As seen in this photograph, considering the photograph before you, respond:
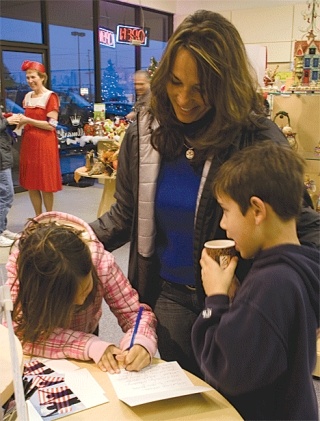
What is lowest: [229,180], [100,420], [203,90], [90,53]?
[100,420]

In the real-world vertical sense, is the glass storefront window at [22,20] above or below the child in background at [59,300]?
above

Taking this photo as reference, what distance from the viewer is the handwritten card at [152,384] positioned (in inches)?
42.5

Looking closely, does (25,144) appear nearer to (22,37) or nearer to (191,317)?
(22,37)

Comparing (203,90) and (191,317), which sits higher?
(203,90)

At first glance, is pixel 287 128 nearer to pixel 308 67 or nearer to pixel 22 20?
pixel 308 67

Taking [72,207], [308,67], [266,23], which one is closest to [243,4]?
[266,23]

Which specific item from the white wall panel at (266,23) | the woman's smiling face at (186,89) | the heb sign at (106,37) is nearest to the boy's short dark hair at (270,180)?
the woman's smiling face at (186,89)

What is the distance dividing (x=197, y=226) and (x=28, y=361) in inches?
21.8

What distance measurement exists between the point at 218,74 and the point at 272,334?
2.05ft

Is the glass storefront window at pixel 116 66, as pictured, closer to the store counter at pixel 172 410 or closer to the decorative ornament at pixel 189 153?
the decorative ornament at pixel 189 153

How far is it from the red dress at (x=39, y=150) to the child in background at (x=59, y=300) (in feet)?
10.8

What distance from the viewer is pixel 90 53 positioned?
25.2 feet

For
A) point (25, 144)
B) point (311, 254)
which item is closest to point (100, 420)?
point (311, 254)

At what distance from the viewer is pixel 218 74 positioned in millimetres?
1180
